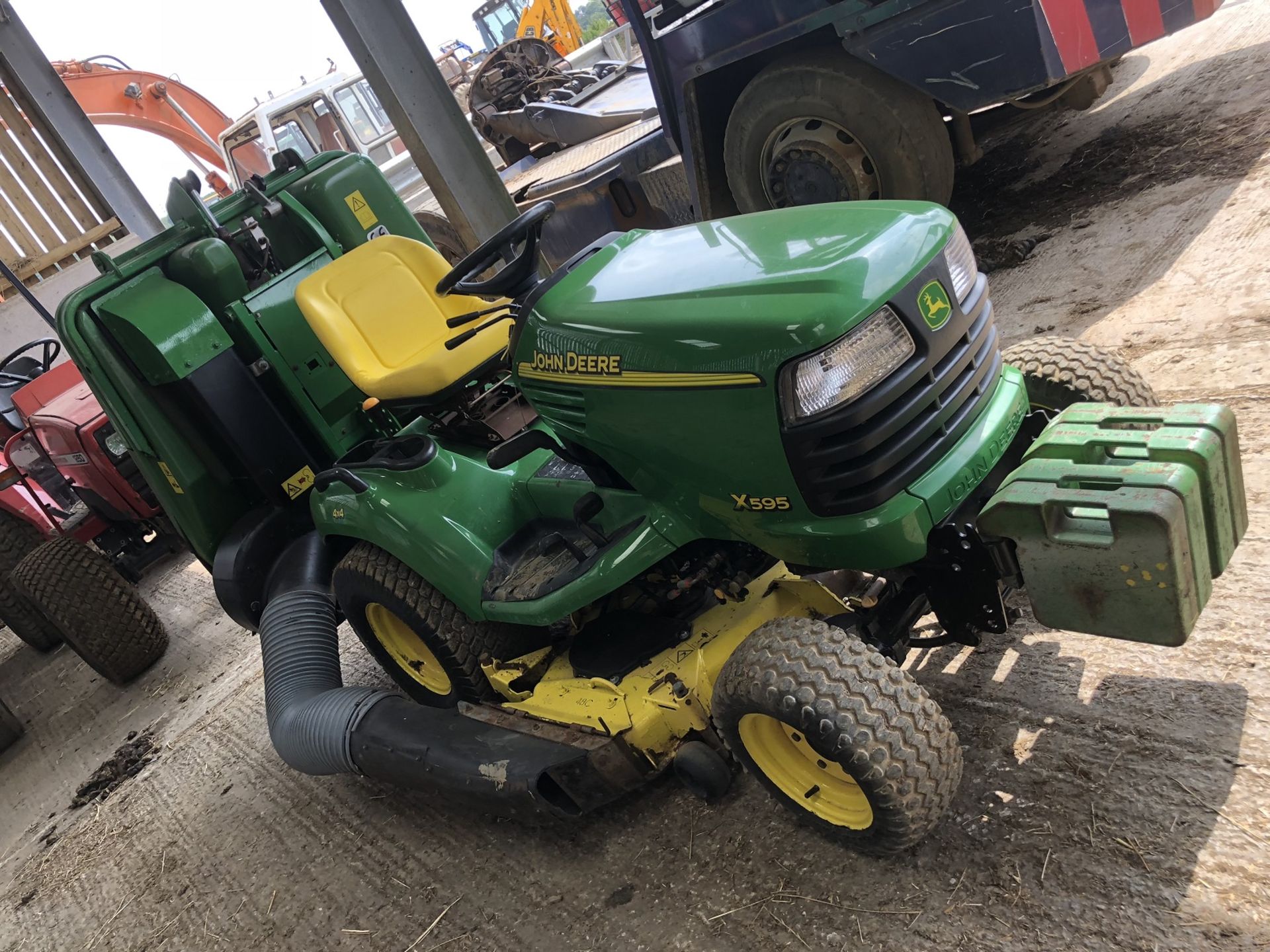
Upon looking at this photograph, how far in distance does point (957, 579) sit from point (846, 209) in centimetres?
83

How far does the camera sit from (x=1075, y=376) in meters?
2.28

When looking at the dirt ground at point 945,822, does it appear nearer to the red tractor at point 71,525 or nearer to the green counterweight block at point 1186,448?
the red tractor at point 71,525

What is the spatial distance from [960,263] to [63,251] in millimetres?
9941

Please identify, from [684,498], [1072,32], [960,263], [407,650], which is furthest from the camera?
[1072,32]

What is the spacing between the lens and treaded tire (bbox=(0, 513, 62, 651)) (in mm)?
5371

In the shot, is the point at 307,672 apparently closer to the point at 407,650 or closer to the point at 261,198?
the point at 407,650

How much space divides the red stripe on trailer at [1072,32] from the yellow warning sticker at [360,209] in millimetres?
2780

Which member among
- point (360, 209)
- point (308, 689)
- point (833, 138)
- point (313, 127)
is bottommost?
point (308, 689)

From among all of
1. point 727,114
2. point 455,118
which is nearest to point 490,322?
point 727,114

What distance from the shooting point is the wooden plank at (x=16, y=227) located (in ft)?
30.6

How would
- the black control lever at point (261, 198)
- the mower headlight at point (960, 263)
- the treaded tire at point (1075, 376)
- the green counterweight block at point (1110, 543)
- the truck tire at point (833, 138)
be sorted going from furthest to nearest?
1. the truck tire at point (833, 138)
2. the black control lever at point (261, 198)
3. the treaded tire at point (1075, 376)
4. the mower headlight at point (960, 263)
5. the green counterweight block at point (1110, 543)

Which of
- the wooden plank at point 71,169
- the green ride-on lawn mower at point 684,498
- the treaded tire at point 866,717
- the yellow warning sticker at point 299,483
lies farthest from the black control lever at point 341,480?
the wooden plank at point 71,169

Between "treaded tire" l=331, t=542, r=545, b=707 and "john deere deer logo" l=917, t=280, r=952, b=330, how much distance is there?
1.49 m

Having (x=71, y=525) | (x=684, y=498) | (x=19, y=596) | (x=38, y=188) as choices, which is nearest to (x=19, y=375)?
(x=71, y=525)
